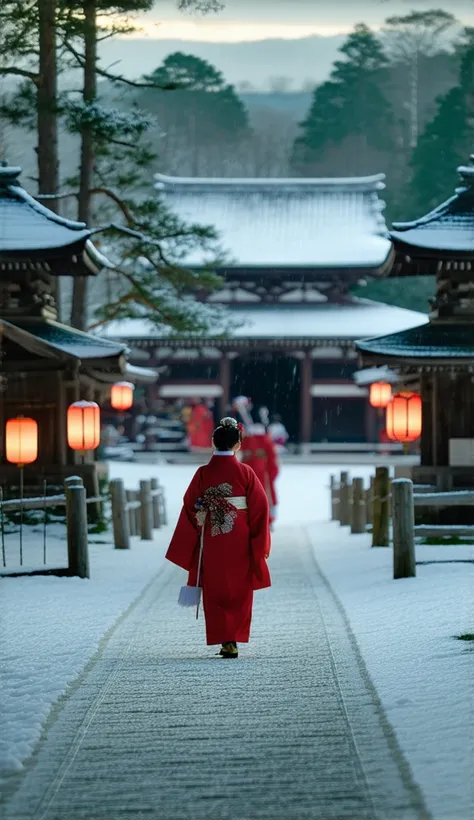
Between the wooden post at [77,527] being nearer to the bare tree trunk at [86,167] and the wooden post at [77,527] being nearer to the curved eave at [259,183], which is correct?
the bare tree trunk at [86,167]

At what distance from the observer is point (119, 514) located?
14.3 meters

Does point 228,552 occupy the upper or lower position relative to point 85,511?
upper

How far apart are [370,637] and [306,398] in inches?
1011

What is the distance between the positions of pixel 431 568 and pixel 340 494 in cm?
783

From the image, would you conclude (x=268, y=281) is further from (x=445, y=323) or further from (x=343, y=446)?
(x=445, y=323)

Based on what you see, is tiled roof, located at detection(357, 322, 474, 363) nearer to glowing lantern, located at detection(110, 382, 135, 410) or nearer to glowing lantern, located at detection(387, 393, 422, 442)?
glowing lantern, located at detection(387, 393, 422, 442)

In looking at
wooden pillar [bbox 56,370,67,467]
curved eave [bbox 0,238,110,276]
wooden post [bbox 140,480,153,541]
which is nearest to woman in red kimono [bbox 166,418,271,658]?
curved eave [bbox 0,238,110,276]

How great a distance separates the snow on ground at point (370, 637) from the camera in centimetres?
517

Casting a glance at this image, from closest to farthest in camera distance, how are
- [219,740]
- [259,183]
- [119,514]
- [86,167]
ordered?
[219,740], [119,514], [86,167], [259,183]

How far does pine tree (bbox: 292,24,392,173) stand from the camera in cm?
4288

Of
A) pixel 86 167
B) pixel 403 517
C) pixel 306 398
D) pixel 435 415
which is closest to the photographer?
pixel 403 517

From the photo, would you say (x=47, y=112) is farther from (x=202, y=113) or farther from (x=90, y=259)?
(x=202, y=113)

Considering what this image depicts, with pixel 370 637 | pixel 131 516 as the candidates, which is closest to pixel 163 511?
pixel 131 516

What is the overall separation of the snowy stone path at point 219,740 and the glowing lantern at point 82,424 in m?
6.92
